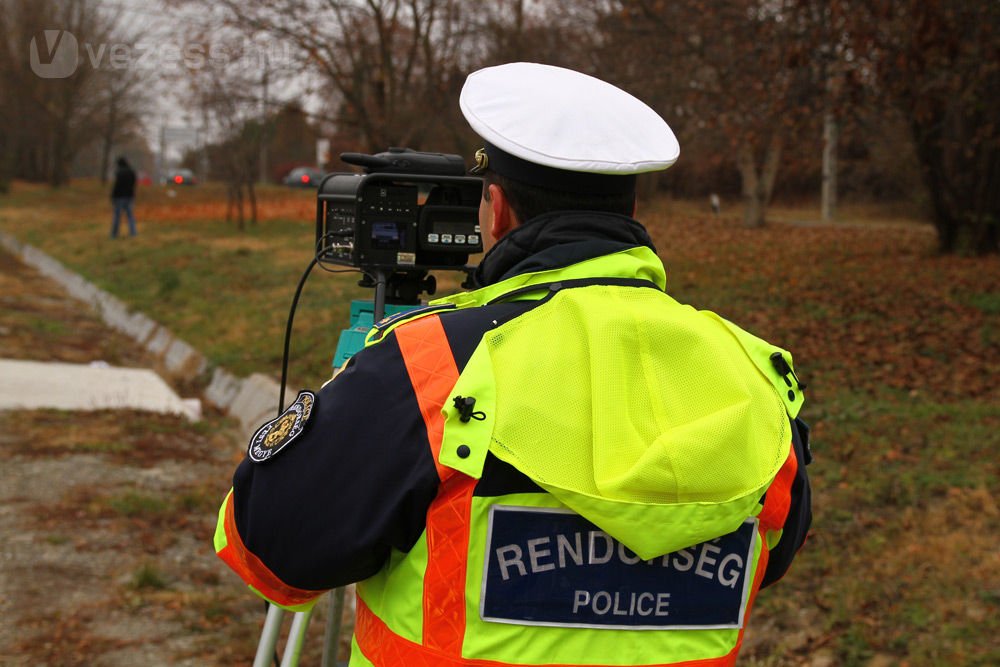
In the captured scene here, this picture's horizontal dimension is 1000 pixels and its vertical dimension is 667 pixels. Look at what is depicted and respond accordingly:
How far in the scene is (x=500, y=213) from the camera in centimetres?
186

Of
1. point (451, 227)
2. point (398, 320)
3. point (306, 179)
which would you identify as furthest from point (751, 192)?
point (398, 320)

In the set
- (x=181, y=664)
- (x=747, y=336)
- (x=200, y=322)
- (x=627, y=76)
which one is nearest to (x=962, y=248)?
(x=627, y=76)

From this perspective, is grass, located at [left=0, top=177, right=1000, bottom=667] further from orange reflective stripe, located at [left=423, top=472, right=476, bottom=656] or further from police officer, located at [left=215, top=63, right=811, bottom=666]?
orange reflective stripe, located at [left=423, top=472, right=476, bottom=656]

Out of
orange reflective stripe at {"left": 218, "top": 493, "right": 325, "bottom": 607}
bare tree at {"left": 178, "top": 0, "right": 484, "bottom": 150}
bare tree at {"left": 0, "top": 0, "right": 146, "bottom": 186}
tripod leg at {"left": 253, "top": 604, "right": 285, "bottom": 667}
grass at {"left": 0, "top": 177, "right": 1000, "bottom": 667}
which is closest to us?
orange reflective stripe at {"left": 218, "top": 493, "right": 325, "bottom": 607}

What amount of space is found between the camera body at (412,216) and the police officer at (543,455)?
70 cm

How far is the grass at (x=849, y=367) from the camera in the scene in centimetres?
441

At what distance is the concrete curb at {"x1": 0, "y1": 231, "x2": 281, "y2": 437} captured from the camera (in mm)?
8758

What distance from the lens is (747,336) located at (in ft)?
6.28

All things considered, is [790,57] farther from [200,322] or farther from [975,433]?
[200,322]

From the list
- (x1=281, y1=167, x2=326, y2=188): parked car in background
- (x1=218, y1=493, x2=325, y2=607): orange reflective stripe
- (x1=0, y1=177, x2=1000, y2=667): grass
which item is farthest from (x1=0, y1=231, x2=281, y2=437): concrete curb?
(x1=218, y1=493, x2=325, y2=607): orange reflective stripe

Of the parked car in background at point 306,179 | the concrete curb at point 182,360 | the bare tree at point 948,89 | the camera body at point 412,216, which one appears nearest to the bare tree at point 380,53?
the parked car in background at point 306,179

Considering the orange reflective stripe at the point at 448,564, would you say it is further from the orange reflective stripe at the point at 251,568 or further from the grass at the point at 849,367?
the grass at the point at 849,367

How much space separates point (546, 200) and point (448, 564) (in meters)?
0.63

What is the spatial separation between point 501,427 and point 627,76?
1267 centimetres
